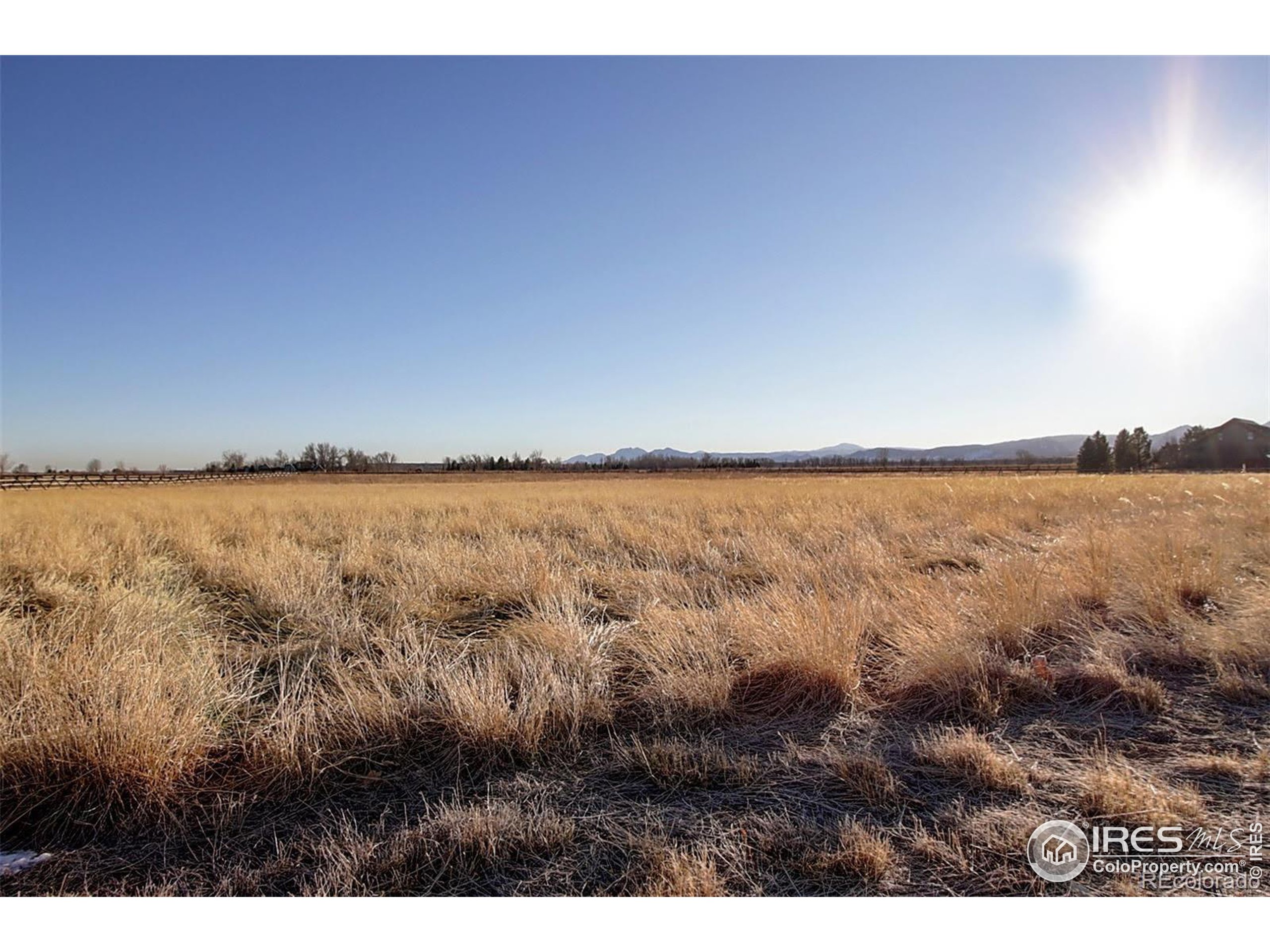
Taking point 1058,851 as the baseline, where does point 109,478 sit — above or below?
above

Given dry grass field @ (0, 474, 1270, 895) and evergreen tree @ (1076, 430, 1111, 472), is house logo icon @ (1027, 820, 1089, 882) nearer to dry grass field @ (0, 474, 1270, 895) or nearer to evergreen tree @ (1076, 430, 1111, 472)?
dry grass field @ (0, 474, 1270, 895)

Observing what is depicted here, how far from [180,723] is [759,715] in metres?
2.74

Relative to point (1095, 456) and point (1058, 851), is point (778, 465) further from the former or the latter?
point (1058, 851)

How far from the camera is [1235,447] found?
1109 inches

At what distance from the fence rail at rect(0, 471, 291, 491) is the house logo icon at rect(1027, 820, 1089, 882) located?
148ft

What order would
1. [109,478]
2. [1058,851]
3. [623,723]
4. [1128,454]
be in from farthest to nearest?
[1128,454]
[109,478]
[623,723]
[1058,851]

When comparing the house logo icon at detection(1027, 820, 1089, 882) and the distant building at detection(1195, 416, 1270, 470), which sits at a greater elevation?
the distant building at detection(1195, 416, 1270, 470)

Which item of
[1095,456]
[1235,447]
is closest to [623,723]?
[1235,447]

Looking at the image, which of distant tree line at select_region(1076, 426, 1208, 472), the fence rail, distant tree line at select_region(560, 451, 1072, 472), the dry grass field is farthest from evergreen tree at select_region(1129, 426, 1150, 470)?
the fence rail

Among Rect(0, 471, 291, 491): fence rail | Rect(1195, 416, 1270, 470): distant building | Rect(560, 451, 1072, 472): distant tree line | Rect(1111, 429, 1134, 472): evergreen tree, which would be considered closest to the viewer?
Rect(1195, 416, 1270, 470): distant building

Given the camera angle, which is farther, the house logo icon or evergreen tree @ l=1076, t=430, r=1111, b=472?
evergreen tree @ l=1076, t=430, r=1111, b=472

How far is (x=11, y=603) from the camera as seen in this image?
4.41m

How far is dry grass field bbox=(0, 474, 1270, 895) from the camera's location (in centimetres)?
174

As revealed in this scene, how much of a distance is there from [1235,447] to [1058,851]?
41545mm
